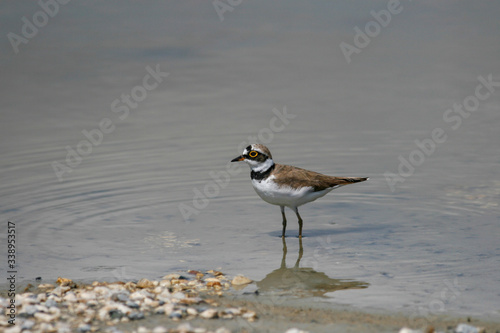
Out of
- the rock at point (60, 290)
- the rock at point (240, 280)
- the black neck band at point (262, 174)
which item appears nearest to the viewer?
the rock at point (60, 290)

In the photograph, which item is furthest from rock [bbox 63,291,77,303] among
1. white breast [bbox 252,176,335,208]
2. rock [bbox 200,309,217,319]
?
white breast [bbox 252,176,335,208]

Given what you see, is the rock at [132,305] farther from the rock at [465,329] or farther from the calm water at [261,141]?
Answer: the rock at [465,329]

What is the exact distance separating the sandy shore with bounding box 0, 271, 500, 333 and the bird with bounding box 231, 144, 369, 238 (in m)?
2.38

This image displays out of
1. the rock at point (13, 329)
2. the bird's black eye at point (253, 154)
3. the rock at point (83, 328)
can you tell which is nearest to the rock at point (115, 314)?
the rock at point (83, 328)

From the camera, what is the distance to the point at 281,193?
11.4 metres

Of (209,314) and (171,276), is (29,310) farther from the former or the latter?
(171,276)

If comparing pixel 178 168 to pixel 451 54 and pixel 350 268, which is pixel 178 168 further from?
pixel 451 54

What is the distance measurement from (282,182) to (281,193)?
174 mm

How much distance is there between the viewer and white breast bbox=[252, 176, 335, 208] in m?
11.4

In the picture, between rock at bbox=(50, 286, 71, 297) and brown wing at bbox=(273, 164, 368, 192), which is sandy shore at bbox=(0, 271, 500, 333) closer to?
rock at bbox=(50, 286, 71, 297)

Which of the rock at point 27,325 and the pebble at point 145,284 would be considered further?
the pebble at point 145,284

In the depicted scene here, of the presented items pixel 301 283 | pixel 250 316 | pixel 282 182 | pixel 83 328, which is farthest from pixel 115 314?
pixel 282 182

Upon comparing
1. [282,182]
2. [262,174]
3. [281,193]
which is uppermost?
[262,174]

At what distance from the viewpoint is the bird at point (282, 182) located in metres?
11.4
